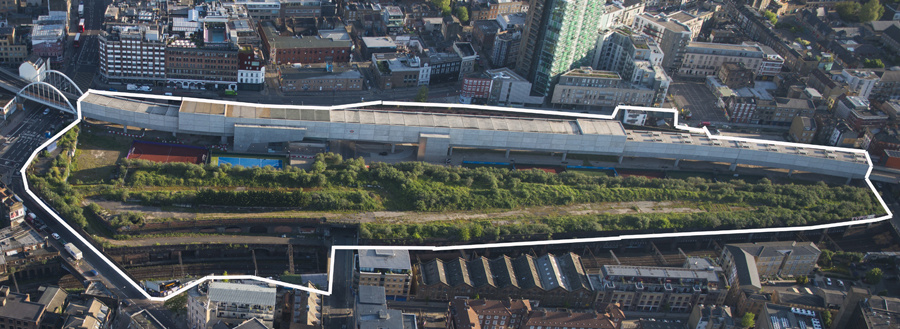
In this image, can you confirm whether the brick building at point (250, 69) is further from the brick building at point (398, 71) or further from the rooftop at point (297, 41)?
the brick building at point (398, 71)

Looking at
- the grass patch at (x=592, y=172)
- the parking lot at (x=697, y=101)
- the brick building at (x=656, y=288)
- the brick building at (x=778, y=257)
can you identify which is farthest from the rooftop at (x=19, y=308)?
the parking lot at (x=697, y=101)

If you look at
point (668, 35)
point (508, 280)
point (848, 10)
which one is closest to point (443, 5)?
point (668, 35)

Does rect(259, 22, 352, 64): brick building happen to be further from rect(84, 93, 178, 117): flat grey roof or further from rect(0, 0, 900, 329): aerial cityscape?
rect(84, 93, 178, 117): flat grey roof

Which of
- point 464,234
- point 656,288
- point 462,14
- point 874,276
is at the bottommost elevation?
point 464,234

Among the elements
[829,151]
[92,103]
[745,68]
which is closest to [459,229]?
[92,103]

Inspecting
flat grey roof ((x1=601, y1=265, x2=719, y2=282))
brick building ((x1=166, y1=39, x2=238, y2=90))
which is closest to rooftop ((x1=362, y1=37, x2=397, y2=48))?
brick building ((x1=166, y1=39, x2=238, y2=90))

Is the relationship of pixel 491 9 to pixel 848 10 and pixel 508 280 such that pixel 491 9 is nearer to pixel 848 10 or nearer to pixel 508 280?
pixel 848 10
